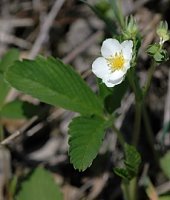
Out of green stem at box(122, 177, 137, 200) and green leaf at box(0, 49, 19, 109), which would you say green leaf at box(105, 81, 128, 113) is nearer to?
green stem at box(122, 177, 137, 200)

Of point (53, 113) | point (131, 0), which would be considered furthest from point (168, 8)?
point (53, 113)

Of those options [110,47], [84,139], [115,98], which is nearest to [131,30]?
[110,47]

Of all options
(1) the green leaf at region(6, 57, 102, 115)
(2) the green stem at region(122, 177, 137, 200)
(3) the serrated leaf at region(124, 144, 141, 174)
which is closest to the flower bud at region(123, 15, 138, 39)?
(1) the green leaf at region(6, 57, 102, 115)

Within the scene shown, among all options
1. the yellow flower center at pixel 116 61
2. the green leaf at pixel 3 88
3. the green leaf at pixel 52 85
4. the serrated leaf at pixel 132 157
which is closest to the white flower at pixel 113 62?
the yellow flower center at pixel 116 61

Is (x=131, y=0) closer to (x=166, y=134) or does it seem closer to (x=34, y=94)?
(x=166, y=134)

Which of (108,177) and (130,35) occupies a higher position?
(130,35)

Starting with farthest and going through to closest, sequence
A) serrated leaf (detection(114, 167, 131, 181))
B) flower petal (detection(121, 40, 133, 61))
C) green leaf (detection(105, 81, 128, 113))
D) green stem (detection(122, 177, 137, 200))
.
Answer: green stem (detection(122, 177, 137, 200)) < green leaf (detection(105, 81, 128, 113)) < serrated leaf (detection(114, 167, 131, 181)) < flower petal (detection(121, 40, 133, 61))
